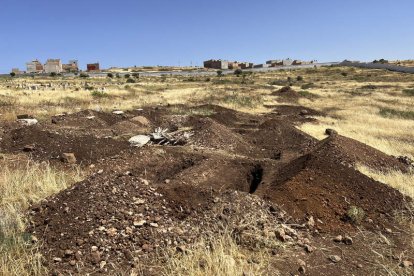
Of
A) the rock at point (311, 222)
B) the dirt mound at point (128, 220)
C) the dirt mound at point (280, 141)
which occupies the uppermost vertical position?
the dirt mound at point (128, 220)

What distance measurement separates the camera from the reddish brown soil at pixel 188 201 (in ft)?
15.6

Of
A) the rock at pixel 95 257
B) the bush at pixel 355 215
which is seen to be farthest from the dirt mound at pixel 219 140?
the rock at pixel 95 257

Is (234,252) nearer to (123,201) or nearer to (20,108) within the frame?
(123,201)

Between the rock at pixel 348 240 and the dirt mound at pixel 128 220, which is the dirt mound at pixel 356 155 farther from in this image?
the dirt mound at pixel 128 220

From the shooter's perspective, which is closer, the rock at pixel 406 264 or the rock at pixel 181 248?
the rock at pixel 181 248

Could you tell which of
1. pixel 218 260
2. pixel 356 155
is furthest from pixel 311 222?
pixel 356 155

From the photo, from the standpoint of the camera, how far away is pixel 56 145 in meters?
10.7

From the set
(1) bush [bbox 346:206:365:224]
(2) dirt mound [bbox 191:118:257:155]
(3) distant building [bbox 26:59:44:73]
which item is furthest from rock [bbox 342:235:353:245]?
(3) distant building [bbox 26:59:44:73]

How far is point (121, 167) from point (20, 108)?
13.3m

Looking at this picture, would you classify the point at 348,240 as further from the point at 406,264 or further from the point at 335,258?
the point at 406,264

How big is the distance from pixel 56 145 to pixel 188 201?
247 inches

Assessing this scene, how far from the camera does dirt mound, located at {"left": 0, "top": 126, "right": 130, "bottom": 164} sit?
1032cm

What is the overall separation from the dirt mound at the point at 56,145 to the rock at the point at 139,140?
21 centimetres

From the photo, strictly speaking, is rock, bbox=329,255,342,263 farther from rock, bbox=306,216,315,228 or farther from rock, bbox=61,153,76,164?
rock, bbox=61,153,76,164
